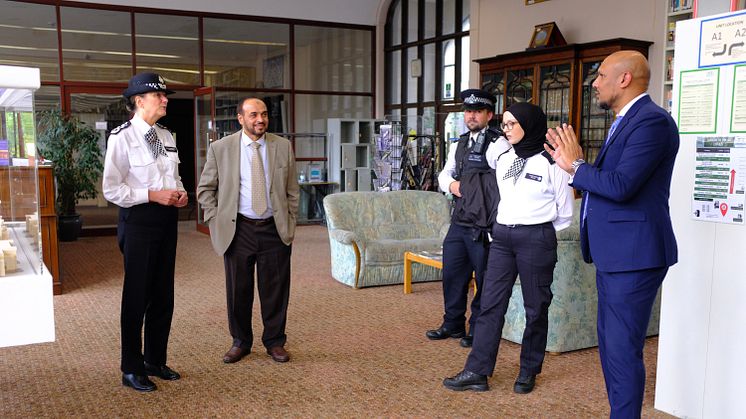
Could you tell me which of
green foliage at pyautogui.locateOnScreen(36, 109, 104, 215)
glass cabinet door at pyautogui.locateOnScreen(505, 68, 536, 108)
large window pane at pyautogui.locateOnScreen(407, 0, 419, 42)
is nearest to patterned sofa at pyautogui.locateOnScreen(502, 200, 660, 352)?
glass cabinet door at pyautogui.locateOnScreen(505, 68, 536, 108)

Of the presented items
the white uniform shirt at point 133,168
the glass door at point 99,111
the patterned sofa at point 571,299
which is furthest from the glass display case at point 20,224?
the glass door at point 99,111

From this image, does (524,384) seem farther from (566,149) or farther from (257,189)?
(257,189)

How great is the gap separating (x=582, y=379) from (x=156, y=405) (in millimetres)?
2286

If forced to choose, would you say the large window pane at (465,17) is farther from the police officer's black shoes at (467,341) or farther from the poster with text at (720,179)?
the poster with text at (720,179)

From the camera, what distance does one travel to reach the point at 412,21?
11547 mm

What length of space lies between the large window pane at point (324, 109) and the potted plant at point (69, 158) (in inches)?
138

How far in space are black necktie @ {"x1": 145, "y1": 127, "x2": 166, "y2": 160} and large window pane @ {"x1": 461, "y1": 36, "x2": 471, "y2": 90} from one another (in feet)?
23.6

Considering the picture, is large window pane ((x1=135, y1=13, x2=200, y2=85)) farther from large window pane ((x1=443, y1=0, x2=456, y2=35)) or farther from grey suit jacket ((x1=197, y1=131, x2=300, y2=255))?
grey suit jacket ((x1=197, y1=131, x2=300, y2=255))

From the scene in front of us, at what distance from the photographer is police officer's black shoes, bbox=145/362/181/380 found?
384 cm

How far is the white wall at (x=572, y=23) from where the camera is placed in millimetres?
7297

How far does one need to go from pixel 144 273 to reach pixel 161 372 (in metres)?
0.65

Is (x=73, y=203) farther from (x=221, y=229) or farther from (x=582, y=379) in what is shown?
(x=582, y=379)

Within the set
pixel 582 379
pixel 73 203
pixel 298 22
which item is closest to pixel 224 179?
pixel 582 379

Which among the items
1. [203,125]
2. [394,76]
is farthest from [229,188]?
[394,76]
